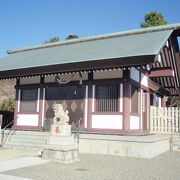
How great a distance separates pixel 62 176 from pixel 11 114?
14.2 meters

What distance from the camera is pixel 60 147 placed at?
9812 millimetres

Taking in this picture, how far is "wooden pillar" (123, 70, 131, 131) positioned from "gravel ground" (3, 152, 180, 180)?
2.43m

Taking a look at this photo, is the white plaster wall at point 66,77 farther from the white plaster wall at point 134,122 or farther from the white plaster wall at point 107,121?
the white plaster wall at point 134,122

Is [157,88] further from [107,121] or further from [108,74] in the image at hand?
[107,121]

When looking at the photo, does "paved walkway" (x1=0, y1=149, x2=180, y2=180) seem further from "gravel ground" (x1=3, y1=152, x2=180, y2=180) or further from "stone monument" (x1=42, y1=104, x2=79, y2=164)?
"stone monument" (x1=42, y1=104, x2=79, y2=164)

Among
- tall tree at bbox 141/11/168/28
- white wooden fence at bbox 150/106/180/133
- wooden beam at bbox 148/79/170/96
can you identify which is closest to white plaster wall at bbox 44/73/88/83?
wooden beam at bbox 148/79/170/96

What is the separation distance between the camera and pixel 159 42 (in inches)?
529

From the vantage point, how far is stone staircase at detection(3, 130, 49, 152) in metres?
12.8

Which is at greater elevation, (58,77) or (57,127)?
(58,77)

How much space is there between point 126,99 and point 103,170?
5287mm

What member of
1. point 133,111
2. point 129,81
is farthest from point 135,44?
point 133,111

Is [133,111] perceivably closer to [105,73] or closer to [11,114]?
[105,73]

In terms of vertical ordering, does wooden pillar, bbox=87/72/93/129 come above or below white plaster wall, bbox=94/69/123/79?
below

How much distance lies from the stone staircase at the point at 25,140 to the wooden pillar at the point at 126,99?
3.74 m
